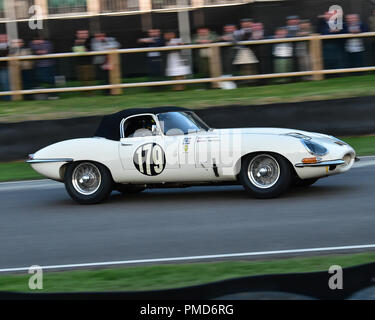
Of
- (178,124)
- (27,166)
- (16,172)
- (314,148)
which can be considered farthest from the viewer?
(27,166)

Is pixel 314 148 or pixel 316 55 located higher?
pixel 316 55

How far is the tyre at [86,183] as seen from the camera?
29.6ft

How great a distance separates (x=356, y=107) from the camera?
42.5 feet

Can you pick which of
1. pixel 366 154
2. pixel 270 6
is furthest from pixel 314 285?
pixel 270 6

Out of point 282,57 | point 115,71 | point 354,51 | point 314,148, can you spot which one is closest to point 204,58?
point 282,57

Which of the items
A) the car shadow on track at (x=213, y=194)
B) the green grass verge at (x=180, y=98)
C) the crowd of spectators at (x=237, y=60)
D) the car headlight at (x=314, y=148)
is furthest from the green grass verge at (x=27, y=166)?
the car headlight at (x=314, y=148)

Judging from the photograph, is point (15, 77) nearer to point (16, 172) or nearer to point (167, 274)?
point (16, 172)

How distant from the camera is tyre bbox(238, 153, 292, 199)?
8.28 m

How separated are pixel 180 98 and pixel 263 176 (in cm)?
720

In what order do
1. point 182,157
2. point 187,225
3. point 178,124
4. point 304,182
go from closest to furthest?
1. point 187,225
2. point 182,157
3. point 178,124
4. point 304,182

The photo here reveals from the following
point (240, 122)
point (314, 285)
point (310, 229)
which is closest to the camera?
point (314, 285)

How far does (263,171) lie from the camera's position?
8367 mm

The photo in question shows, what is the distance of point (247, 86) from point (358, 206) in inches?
323
